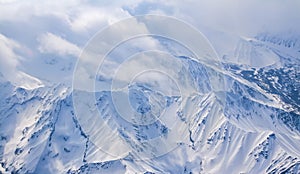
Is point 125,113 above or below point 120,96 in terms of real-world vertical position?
below

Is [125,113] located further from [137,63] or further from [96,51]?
[96,51]

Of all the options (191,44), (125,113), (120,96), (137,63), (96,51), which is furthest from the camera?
(120,96)

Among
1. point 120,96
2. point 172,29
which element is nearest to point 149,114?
point 120,96

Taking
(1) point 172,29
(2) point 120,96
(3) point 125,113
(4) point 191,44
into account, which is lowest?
(4) point 191,44

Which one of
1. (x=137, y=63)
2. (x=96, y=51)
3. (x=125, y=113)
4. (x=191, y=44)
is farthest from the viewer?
(x=125, y=113)

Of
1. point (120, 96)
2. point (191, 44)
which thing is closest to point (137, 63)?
point (191, 44)

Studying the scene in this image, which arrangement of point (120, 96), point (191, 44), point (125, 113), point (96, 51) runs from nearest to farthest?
point (191, 44)
point (96, 51)
point (125, 113)
point (120, 96)

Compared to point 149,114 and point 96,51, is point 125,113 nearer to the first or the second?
point 149,114

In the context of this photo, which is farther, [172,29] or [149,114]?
[149,114]

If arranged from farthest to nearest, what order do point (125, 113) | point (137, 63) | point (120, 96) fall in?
point (120, 96) < point (125, 113) < point (137, 63)
